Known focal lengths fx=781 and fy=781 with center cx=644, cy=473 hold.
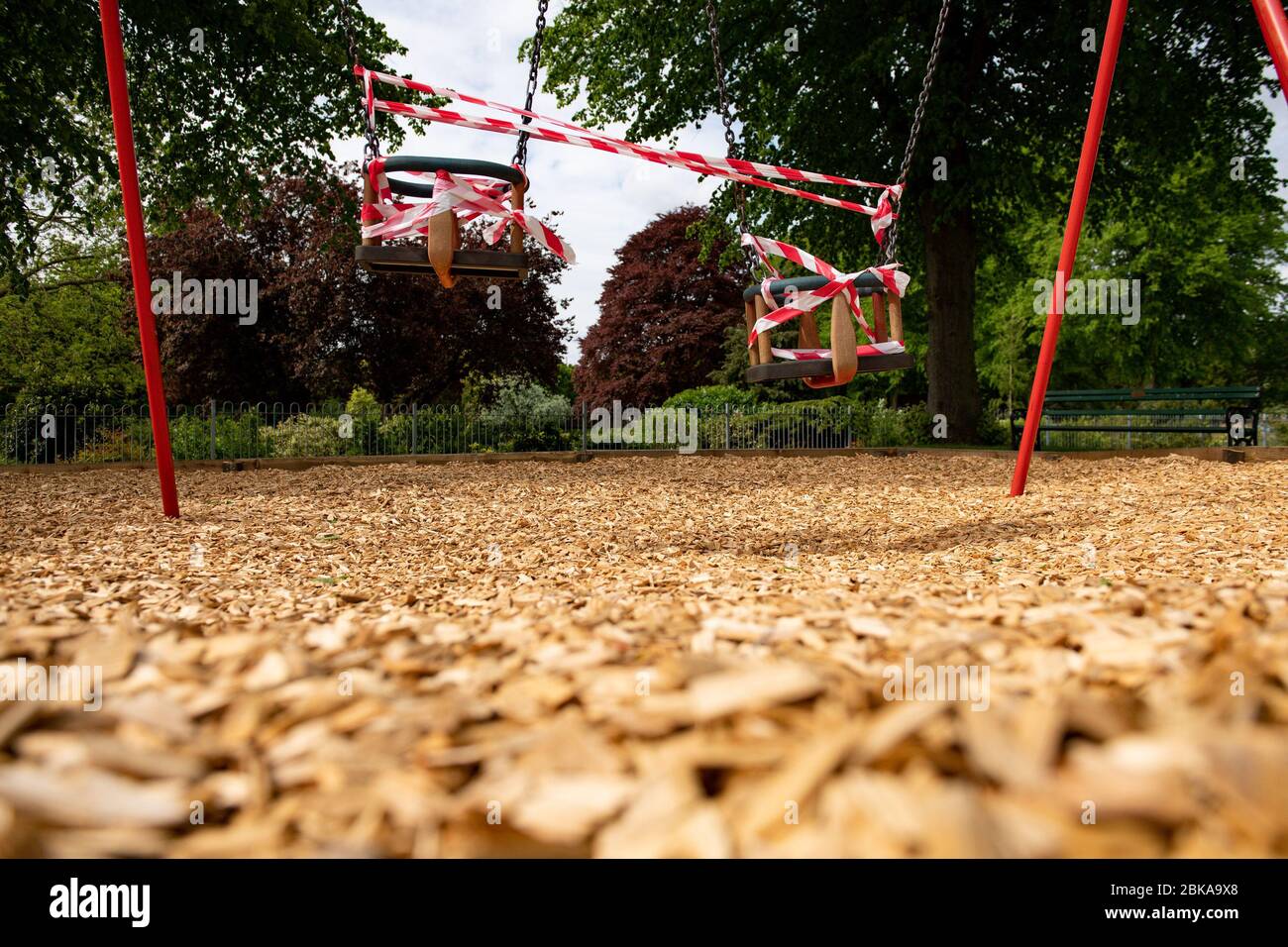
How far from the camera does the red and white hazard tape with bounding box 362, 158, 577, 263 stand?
4793mm

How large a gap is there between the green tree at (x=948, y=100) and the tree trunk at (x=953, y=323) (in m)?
0.02

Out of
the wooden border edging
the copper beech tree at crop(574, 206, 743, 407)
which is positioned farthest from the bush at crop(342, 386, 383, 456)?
the copper beech tree at crop(574, 206, 743, 407)

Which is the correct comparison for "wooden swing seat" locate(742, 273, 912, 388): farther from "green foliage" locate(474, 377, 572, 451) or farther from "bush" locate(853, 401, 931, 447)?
"green foliage" locate(474, 377, 572, 451)

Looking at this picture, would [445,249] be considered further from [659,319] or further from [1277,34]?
[659,319]

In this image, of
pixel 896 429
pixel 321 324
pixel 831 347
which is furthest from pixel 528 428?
pixel 831 347

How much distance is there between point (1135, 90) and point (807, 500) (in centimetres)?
858

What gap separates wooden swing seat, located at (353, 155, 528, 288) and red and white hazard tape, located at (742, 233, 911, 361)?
1.51 metres

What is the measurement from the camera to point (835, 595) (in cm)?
275

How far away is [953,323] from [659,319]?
15.9 meters

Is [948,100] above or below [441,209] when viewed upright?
above

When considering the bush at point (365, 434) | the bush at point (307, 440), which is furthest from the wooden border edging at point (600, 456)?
the bush at point (307, 440)

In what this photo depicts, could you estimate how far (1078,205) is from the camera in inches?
234

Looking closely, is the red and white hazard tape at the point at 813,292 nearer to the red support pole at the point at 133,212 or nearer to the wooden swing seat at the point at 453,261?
the wooden swing seat at the point at 453,261

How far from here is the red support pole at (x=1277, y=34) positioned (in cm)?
373
